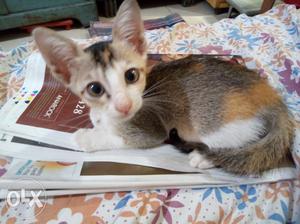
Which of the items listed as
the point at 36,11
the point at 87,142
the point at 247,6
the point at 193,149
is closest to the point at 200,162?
the point at 193,149

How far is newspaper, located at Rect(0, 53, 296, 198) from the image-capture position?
636 mm

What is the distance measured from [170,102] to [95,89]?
0.21m

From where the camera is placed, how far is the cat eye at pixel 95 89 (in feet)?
1.91

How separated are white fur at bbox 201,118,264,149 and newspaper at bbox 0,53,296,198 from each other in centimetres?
8

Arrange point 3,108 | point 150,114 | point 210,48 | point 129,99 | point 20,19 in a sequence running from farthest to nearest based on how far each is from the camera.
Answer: point 20,19 → point 210,48 → point 3,108 → point 150,114 → point 129,99

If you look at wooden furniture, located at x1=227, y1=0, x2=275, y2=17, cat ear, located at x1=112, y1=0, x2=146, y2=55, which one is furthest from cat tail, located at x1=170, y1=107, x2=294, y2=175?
wooden furniture, located at x1=227, y1=0, x2=275, y2=17

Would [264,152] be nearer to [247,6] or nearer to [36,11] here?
[247,6]

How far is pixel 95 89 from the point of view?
0.59 m

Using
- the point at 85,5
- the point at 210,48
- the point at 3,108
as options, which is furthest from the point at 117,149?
the point at 85,5

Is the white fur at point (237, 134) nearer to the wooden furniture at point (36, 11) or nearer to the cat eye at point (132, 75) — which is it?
the cat eye at point (132, 75)

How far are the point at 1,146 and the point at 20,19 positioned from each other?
1.20 metres

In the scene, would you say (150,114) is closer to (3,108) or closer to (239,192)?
(239,192)

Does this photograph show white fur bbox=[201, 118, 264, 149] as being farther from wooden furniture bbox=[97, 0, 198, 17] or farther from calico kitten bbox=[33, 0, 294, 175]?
wooden furniture bbox=[97, 0, 198, 17]

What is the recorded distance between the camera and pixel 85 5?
1740mm
